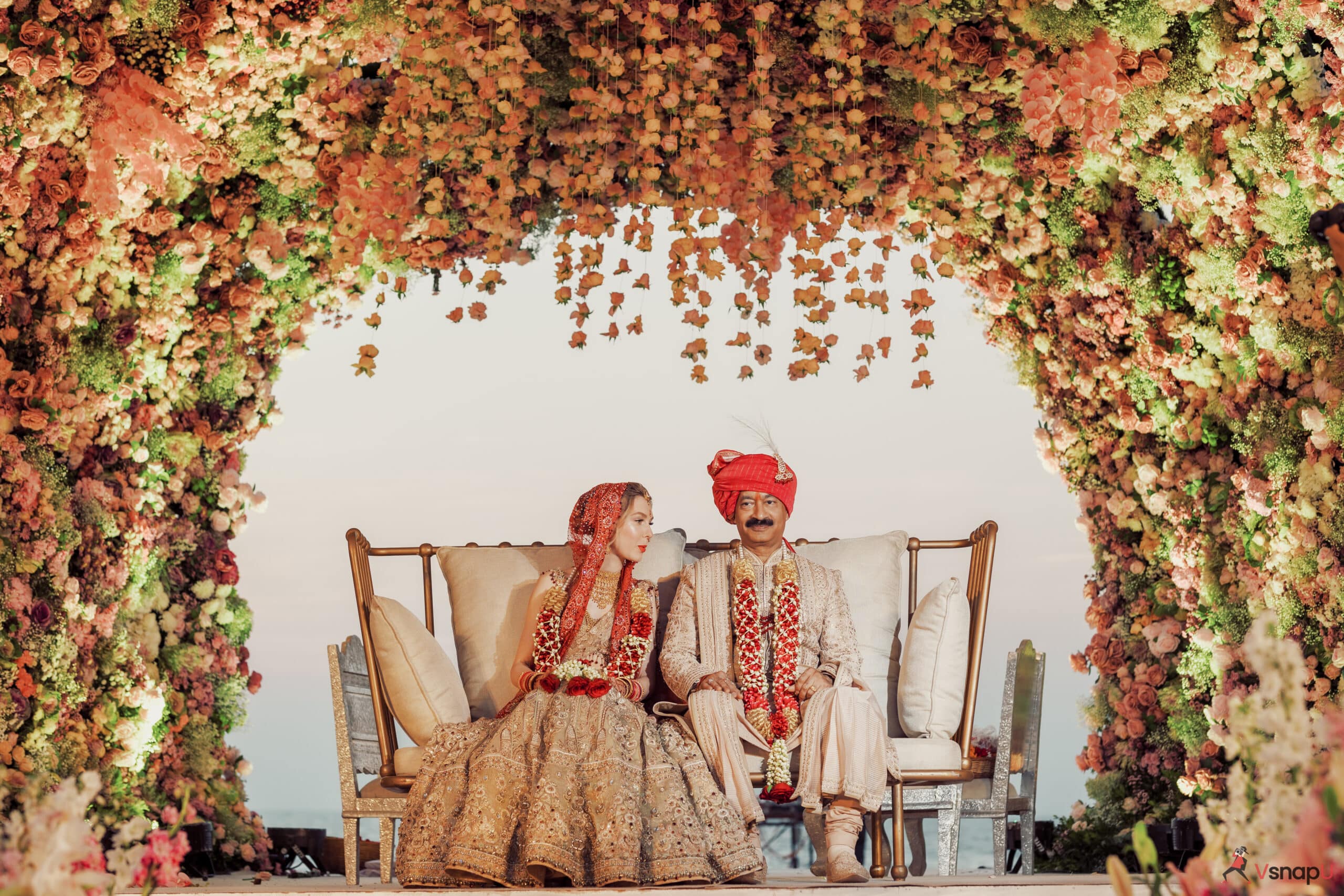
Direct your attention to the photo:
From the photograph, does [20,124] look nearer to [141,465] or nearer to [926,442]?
[141,465]

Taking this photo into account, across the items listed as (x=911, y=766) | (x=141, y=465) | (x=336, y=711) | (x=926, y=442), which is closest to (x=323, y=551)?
(x=141, y=465)

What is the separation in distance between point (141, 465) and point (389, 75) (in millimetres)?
1725

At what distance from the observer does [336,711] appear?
4.54m

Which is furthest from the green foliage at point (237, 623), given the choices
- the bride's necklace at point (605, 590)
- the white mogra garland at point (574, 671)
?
the white mogra garland at point (574, 671)

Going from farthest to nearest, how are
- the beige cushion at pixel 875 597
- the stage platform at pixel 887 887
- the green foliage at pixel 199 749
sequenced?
the green foliage at pixel 199 749 < the beige cushion at pixel 875 597 < the stage platform at pixel 887 887

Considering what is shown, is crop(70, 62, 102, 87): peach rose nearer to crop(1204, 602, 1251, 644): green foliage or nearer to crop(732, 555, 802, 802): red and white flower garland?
crop(732, 555, 802, 802): red and white flower garland

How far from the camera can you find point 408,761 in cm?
437

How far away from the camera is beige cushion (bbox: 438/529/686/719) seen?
15.4 ft

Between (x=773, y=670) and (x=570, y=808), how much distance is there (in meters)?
0.91

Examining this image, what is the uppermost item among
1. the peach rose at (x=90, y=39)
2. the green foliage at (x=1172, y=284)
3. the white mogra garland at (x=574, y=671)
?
the peach rose at (x=90, y=39)

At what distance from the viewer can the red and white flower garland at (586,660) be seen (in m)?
4.24

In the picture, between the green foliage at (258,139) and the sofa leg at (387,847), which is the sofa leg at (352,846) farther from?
the green foliage at (258,139)

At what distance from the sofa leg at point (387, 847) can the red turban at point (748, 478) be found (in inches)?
62.5

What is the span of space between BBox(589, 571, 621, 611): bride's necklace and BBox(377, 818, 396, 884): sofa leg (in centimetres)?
105
